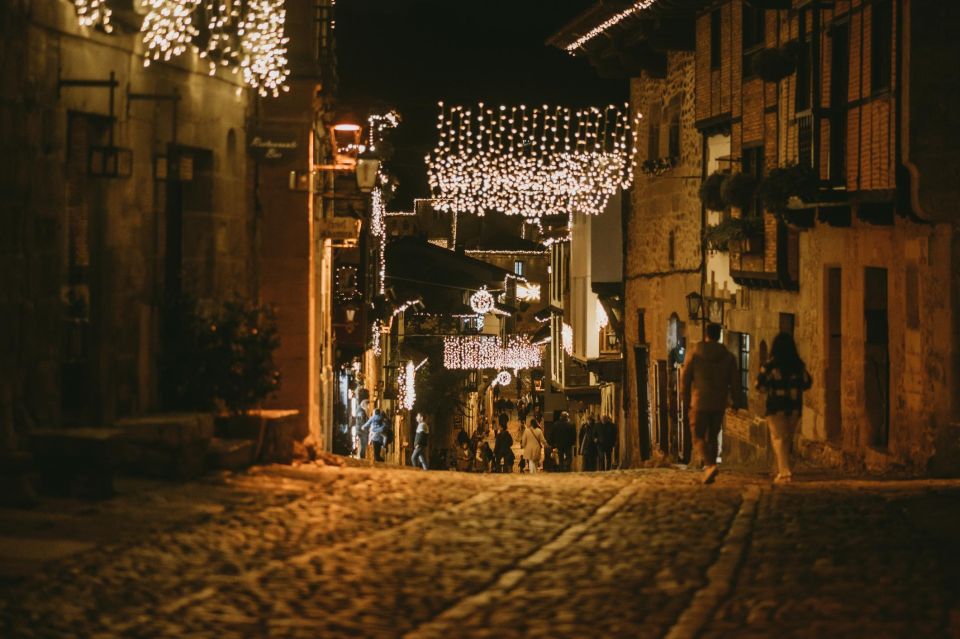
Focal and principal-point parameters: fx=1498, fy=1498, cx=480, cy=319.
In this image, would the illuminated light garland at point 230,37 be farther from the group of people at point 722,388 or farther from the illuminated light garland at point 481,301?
the illuminated light garland at point 481,301

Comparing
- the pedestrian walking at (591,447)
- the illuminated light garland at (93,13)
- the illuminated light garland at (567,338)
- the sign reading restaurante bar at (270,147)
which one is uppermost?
the illuminated light garland at (93,13)

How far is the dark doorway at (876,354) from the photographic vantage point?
19125mm

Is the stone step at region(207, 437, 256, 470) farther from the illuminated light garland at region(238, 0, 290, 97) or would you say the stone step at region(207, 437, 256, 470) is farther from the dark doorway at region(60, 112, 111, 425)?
the illuminated light garland at region(238, 0, 290, 97)

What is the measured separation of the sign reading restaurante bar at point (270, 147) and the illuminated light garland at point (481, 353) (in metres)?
31.5

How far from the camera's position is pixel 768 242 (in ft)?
74.6

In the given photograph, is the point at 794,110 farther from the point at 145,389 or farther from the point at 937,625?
the point at 937,625

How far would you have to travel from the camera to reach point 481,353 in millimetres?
49656

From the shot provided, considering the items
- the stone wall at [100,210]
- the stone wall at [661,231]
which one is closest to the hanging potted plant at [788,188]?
the stone wall at [100,210]

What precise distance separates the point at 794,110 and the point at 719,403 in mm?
7586

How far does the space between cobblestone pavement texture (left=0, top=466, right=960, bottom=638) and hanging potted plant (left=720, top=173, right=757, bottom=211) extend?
33.2ft

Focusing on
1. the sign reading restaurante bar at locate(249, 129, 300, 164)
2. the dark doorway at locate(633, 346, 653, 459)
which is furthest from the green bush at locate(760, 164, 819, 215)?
the dark doorway at locate(633, 346, 653, 459)

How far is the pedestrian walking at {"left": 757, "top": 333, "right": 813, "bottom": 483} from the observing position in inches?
607

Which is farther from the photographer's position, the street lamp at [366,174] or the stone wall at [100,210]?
the street lamp at [366,174]

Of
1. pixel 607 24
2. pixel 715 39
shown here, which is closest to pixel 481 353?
pixel 607 24
